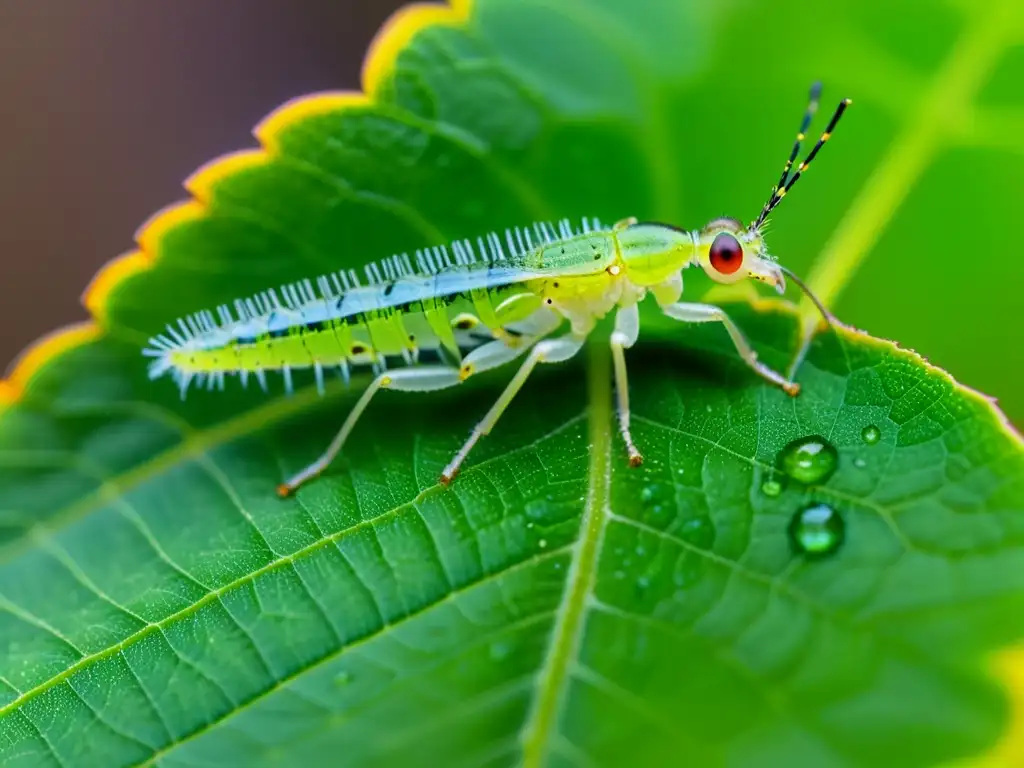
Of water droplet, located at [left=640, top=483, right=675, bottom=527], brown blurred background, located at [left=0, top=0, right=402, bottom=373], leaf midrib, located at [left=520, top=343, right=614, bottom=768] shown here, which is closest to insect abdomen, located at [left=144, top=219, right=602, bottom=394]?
leaf midrib, located at [left=520, top=343, right=614, bottom=768]

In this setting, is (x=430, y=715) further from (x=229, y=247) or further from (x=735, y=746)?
(x=229, y=247)

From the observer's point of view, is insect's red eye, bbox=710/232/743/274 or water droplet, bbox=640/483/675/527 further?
insect's red eye, bbox=710/232/743/274

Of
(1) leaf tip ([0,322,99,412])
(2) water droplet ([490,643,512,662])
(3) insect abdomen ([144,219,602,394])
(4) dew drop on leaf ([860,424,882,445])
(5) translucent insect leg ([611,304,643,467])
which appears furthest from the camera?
(3) insect abdomen ([144,219,602,394])

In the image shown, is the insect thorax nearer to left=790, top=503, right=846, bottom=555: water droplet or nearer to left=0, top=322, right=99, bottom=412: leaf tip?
left=790, top=503, right=846, bottom=555: water droplet

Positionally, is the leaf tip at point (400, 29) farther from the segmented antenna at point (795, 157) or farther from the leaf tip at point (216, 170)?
the segmented antenna at point (795, 157)

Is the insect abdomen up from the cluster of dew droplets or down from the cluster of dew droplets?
up

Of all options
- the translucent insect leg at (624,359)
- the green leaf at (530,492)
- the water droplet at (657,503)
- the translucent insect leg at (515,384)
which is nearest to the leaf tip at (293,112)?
the green leaf at (530,492)

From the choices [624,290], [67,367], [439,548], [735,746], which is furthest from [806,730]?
[67,367]
